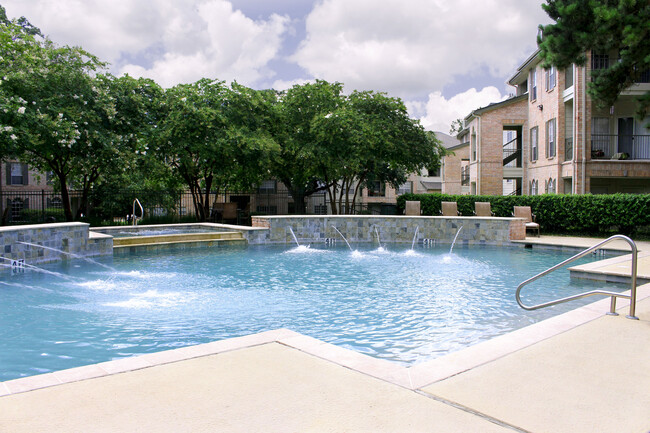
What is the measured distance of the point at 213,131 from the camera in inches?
762

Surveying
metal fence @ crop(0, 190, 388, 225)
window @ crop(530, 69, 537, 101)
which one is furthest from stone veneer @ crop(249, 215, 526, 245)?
window @ crop(530, 69, 537, 101)

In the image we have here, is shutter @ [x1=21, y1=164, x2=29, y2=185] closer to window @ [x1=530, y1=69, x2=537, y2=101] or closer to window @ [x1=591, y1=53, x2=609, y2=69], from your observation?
window @ [x1=530, y1=69, x2=537, y2=101]

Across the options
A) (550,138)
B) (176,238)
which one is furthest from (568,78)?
(176,238)

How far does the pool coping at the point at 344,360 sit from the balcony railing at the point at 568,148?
18928 mm

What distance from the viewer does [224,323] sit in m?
5.81

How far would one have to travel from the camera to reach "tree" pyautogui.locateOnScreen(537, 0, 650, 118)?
12.3m

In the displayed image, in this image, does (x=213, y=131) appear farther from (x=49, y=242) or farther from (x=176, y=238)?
(x=49, y=242)

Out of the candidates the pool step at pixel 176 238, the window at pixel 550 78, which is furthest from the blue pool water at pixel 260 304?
the window at pixel 550 78

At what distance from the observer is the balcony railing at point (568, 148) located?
21.3 metres

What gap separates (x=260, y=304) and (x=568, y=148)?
19412 mm

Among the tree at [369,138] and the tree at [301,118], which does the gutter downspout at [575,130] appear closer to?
the tree at [369,138]

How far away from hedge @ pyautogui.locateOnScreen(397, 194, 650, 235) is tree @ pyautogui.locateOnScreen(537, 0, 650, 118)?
→ 12.1 feet

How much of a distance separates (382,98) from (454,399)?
22125mm

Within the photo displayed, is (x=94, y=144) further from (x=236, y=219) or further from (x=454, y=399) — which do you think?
(x=454, y=399)
